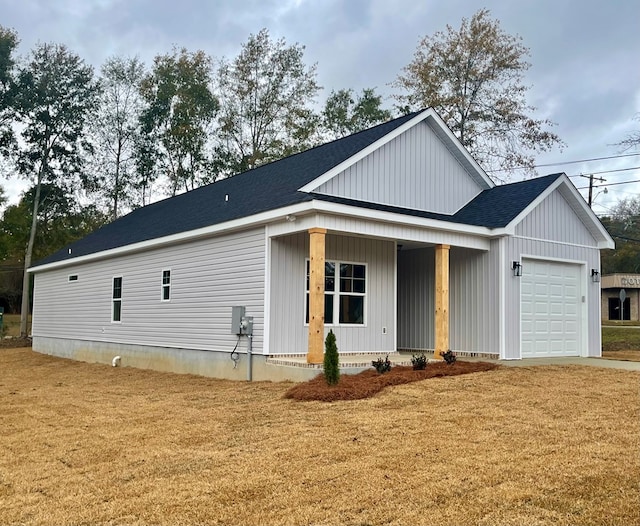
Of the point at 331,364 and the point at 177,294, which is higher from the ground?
the point at 177,294

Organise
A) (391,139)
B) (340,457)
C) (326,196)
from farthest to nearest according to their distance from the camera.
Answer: (391,139) → (326,196) → (340,457)

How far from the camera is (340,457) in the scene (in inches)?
237

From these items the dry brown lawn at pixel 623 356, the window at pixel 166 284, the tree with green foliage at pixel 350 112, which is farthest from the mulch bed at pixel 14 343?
the dry brown lawn at pixel 623 356

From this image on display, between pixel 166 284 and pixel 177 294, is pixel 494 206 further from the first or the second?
pixel 166 284

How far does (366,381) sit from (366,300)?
3839 millimetres

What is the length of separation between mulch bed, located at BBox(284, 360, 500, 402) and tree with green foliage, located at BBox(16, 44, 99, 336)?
73.2 feet

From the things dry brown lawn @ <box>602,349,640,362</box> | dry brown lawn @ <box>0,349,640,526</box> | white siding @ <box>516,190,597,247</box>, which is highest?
white siding @ <box>516,190,597,247</box>

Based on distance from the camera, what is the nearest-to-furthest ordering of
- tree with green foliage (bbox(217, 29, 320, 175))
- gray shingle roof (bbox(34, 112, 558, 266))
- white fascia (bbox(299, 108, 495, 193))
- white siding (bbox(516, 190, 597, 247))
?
white fascia (bbox(299, 108, 495, 193)), gray shingle roof (bbox(34, 112, 558, 266)), white siding (bbox(516, 190, 597, 247)), tree with green foliage (bbox(217, 29, 320, 175))

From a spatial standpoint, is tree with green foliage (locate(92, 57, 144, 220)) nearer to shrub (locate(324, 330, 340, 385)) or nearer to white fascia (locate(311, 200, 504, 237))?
white fascia (locate(311, 200, 504, 237))

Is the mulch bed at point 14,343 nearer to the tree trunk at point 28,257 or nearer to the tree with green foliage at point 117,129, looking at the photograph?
the tree trunk at point 28,257

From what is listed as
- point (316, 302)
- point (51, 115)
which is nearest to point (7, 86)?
point (51, 115)

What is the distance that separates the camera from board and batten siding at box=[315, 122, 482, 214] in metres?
12.8

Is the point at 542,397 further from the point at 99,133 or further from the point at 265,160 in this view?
the point at 99,133

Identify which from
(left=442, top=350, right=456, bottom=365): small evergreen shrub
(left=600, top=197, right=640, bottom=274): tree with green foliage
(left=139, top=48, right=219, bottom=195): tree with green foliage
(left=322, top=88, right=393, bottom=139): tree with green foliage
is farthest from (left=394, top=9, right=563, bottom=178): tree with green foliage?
(left=600, top=197, right=640, bottom=274): tree with green foliage
